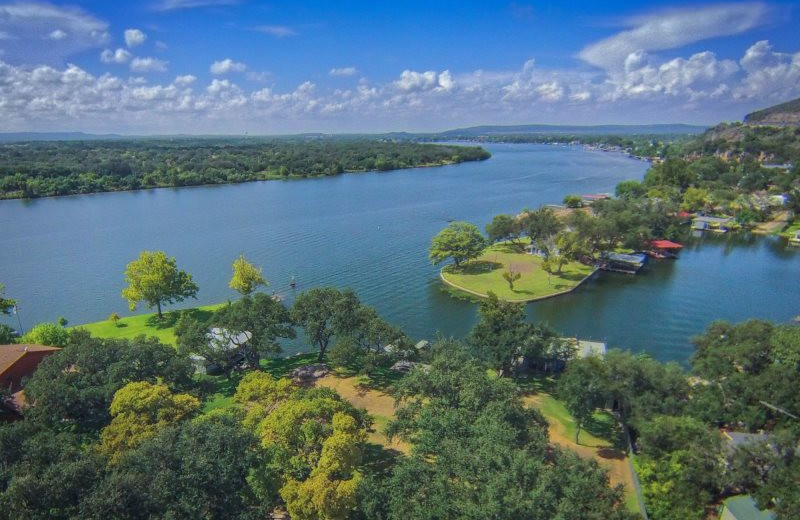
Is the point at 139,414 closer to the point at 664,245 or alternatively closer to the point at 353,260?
the point at 353,260

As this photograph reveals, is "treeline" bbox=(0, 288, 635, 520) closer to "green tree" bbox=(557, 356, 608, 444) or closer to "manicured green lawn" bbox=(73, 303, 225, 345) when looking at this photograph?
"green tree" bbox=(557, 356, 608, 444)

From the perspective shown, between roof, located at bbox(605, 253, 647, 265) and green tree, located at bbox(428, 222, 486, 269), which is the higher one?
green tree, located at bbox(428, 222, 486, 269)

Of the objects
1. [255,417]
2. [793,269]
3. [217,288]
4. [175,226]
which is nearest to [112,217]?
[175,226]

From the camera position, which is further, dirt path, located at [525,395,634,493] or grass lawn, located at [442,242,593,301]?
grass lawn, located at [442,242,593,301]

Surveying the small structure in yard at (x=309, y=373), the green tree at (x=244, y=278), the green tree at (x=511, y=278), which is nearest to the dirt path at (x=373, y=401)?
the small structure in yard at (x=309, y=373)

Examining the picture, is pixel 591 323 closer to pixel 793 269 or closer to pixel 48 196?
pixel 793 269

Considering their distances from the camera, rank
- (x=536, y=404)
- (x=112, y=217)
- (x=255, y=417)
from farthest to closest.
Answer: (x=112, y=217)
(x=536, y=404)
(x=255, y=417)

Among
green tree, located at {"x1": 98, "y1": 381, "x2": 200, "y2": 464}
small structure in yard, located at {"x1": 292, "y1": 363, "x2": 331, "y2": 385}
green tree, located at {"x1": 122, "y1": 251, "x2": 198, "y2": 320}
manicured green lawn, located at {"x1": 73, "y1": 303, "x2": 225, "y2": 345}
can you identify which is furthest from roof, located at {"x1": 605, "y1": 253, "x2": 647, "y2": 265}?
green tree, located at {"x1": 98, "y1": 381, "x2": 200, "y2": 464}

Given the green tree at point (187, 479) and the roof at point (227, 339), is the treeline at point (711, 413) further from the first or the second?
the roof at point (227, 339)
